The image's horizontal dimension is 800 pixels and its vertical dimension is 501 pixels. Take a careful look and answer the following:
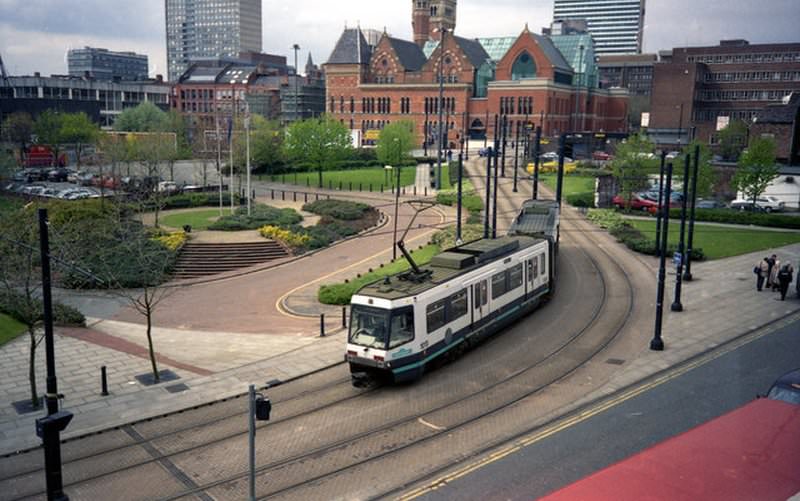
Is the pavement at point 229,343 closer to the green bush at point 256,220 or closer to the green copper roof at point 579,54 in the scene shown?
the green bush at point 256,220

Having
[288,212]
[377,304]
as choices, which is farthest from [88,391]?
[288,212]

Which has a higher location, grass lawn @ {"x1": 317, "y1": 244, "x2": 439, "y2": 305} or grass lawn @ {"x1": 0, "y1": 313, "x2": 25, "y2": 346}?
grass lawn @ {"x1": 317, "y1": 244, "x2": 439, "y2": 305}

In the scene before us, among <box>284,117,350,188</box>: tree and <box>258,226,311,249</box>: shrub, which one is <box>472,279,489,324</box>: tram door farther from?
<box>284,117,350,188</box>: tree

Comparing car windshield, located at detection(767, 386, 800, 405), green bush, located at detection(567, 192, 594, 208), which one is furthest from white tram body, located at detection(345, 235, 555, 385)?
green bush, located at detection(567, 192, 594, 208)

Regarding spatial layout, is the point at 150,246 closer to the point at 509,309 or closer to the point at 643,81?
the point at 509,309

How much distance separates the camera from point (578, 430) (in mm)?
17000

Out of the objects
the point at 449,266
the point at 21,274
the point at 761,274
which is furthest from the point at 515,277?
the point at 21,274

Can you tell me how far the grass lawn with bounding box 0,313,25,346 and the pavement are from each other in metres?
0.50

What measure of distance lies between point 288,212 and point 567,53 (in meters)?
87.3

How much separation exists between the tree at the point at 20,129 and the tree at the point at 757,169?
76.3 m

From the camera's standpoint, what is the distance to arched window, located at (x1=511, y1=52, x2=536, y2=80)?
11219cm

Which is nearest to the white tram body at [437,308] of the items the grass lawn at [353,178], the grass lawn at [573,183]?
the grass lawn at [573,183]

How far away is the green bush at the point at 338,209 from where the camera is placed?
50428 mm

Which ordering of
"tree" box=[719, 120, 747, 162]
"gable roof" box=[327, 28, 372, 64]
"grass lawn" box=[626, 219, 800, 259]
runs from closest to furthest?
"grass lawn" box=[626, 219, 800, 259]
"tree" box=[719, 120, 747, 162]
"gable roof" box=[327, 28, 372, 64]
